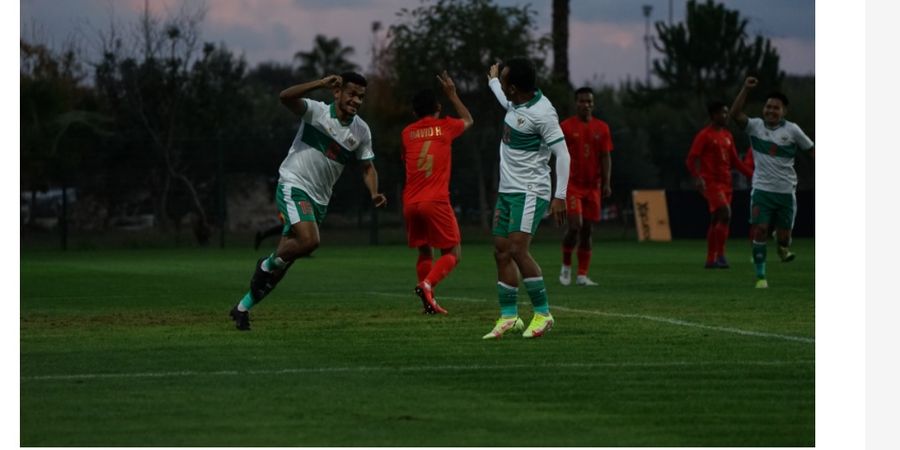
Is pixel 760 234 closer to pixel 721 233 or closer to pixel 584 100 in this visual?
pixel 584 100

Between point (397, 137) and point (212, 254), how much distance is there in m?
14.9

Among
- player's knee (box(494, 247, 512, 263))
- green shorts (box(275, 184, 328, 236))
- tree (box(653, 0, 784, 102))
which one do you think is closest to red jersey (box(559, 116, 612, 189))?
green shorts (box(275, 184, 328, 236))

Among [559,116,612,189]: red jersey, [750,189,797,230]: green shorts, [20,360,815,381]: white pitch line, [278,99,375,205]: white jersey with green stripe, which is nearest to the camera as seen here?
[20,360,815,381]: white pitch line

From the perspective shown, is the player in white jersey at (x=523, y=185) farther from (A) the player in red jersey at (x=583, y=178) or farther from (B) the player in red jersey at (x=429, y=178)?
(A) the player in red jersey at (x=583, y=178)

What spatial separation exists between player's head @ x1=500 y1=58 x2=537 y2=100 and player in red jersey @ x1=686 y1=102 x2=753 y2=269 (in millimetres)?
11149

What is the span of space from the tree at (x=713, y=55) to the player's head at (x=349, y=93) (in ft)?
171

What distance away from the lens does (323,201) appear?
528 inches

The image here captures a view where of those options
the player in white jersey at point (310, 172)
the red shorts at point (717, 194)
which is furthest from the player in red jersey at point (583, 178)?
the player in white jersey at point (310, 172)

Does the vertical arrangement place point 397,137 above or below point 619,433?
above

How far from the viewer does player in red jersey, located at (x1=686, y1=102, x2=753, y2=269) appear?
22766mm

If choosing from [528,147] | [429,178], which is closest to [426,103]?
[429,178]

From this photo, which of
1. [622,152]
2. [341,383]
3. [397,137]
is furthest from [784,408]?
[397,137]

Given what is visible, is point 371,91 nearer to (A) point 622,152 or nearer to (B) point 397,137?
(B) point 397,137

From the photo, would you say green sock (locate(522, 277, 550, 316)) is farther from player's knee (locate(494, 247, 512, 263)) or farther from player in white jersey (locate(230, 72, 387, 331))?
player in white jersey (locate(230, 72, 387, 331))
